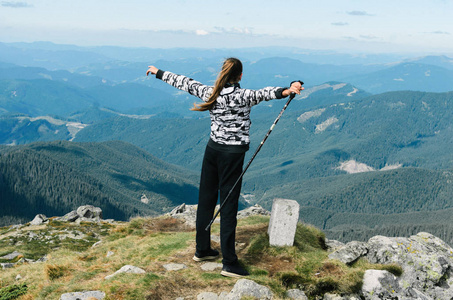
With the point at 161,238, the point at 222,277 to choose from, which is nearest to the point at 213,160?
the point at 222,277

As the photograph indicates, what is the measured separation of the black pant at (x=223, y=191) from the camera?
11180 mm

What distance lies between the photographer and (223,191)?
11.6m

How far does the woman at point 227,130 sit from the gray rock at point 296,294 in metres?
1.83

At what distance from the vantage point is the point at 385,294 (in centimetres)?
1118

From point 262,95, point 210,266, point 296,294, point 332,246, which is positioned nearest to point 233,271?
point 210,266

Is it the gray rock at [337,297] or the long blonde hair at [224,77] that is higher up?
the long blonde hair at [224,77]

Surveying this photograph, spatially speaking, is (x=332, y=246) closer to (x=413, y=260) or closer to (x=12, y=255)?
(x=413, y=260)

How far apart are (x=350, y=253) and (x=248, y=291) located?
5.95 metres

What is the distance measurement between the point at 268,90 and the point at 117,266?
910 cm

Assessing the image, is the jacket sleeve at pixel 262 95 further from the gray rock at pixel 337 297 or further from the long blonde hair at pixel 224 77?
the gray rock at pixel 337 297

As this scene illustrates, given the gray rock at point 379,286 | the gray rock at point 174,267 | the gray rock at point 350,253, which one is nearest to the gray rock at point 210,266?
the gray rock at point 174,267

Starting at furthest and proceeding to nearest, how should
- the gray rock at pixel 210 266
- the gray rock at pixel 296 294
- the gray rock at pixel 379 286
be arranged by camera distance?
the gray rock at pixel 210 266 → the gray rock at pixel 379 286 → the gray rock at pixel 296 294

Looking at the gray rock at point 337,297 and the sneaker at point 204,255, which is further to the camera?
the sneaker at point 204,255

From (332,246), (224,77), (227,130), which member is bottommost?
(332,246)
